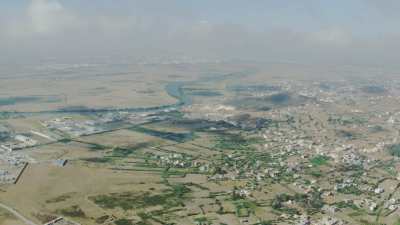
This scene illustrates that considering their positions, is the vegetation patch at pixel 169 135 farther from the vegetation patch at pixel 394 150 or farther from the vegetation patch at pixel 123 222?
the vegetation patch at pixel 123 222

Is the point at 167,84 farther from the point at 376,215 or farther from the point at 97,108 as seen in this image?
the point at 376,215

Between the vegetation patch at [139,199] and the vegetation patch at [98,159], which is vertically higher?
the vegetation patch at [98,159]

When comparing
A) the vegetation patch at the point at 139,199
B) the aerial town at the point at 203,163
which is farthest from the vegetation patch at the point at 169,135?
the vegetation patch at the point at 139,199

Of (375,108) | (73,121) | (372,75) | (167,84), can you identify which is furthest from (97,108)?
(372,75)

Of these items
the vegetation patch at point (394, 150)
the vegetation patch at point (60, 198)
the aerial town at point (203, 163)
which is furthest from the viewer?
the vegetation patch at point (394, 150)

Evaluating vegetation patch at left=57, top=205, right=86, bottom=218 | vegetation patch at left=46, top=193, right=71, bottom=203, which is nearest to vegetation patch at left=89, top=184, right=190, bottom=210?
vegetation patch at left=57, top=205, right=86, bottom=218

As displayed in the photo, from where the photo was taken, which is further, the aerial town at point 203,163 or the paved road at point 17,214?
the aerial town at point 203,163

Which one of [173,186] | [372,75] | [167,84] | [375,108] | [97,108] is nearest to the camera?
[173,186]

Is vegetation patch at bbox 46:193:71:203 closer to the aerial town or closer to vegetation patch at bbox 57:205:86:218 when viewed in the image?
the aerial town
